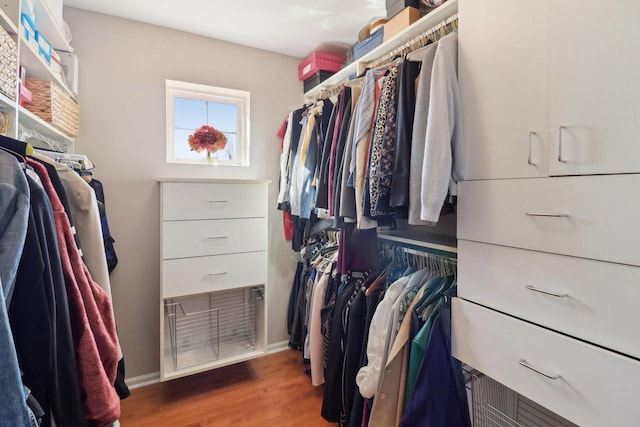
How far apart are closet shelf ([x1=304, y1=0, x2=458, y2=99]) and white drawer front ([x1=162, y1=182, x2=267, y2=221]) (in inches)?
35.4

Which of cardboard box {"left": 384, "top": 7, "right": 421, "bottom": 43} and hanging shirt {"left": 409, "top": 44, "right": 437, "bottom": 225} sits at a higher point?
cardboard box {"left": 384, "top": 7, "right": 421, "bottom": 43}

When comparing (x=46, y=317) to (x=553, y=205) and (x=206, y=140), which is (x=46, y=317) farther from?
(x=206, y=140)

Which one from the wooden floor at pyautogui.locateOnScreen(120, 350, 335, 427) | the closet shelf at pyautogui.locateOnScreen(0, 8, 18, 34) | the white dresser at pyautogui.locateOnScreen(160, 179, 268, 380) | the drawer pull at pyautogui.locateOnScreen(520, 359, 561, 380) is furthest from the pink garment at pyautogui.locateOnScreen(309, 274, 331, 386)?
the closet shelf at pyautogui.locateOnScreen(0, 8, 18, 34)

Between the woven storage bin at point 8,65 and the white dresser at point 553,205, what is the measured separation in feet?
4.93

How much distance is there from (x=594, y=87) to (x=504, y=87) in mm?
238

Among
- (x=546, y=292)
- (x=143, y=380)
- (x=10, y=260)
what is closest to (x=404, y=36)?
(x=546, y=292)

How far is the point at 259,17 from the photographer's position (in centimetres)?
197

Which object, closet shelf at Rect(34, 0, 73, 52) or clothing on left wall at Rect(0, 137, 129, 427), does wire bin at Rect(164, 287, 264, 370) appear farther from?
closet shelf at Rect(34, 0, 73, 52)

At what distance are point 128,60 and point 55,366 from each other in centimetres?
194

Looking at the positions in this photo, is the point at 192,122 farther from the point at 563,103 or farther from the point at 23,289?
the point at 563,103

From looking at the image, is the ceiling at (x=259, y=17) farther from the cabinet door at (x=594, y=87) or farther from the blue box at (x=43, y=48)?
the cabinet door at (x=594, y=87)

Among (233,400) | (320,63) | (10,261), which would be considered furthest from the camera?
(320,63)

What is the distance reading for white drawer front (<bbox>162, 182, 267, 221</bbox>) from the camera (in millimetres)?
1877

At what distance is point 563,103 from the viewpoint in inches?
33.3
